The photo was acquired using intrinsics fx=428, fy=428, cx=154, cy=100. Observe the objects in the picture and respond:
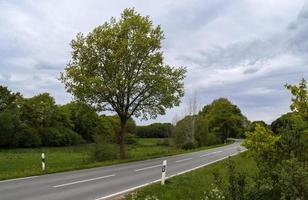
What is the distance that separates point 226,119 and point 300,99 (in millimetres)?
93261

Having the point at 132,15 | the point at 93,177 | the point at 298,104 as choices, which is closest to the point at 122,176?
the point at 93,177

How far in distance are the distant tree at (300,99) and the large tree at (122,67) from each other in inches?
637

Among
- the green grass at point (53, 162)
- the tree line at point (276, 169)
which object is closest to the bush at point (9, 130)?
the green grass at point (53, 162)

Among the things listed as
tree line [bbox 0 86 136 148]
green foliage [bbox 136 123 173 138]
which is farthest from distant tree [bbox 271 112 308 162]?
green foliage [bbox 136 123 173 138]

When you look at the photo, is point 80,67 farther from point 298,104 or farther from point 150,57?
point 298,104

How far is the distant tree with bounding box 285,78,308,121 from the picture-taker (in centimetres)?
1360

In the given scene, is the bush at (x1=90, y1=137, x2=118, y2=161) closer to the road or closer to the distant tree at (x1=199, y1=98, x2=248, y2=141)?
the road

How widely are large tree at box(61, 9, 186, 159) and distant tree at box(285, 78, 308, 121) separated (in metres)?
16.2

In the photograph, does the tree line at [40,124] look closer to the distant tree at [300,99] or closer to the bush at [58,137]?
the bush at [58,137]

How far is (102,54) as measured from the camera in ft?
98.7

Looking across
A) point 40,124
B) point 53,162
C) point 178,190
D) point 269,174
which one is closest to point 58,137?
point 40,124

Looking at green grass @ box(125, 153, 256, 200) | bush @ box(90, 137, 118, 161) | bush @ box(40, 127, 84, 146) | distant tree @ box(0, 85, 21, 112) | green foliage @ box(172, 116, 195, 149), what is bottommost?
green grass @ box(125, 153, 256, 200)

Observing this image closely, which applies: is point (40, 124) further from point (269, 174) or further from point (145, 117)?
point (269, 174)

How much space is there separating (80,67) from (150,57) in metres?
5.02
